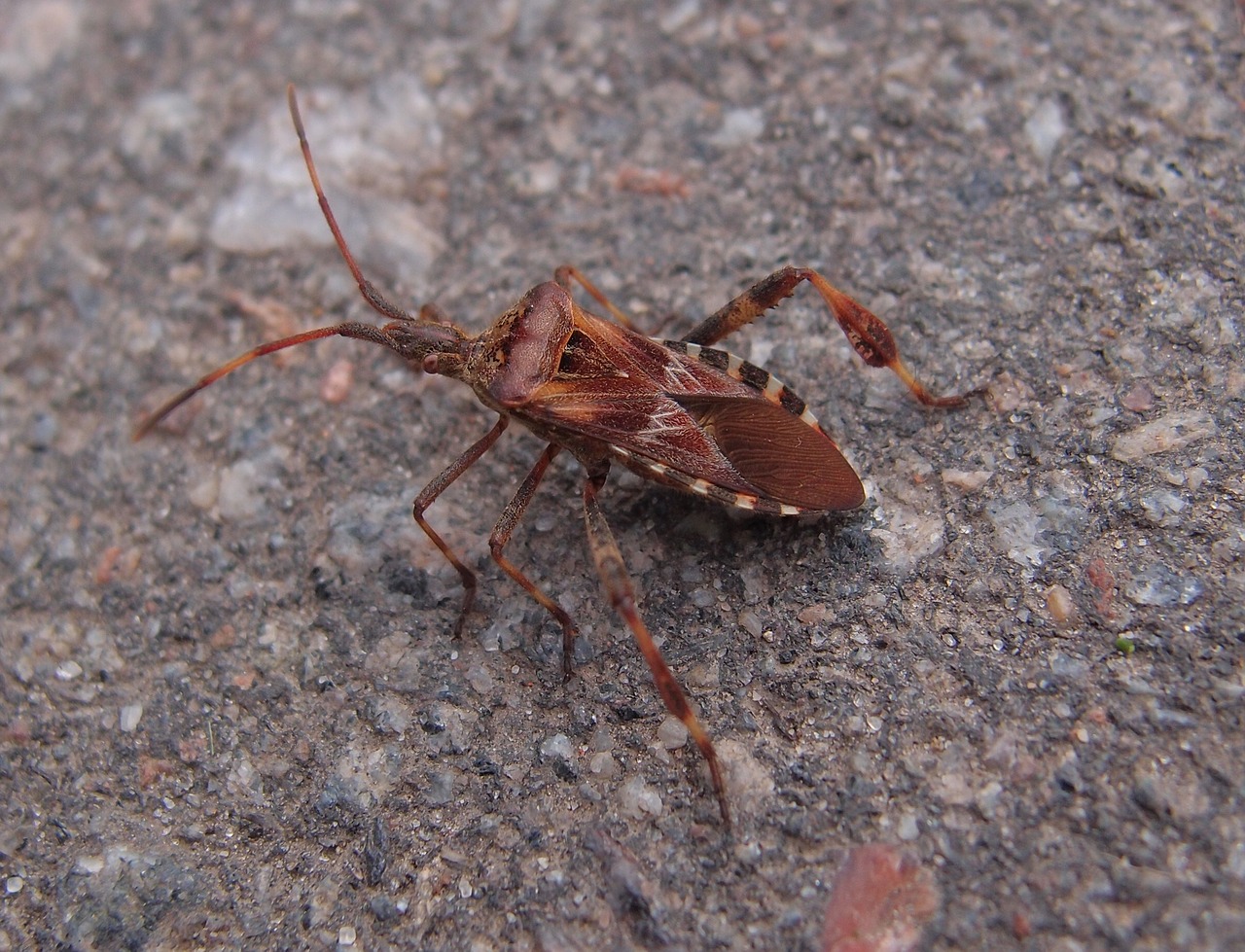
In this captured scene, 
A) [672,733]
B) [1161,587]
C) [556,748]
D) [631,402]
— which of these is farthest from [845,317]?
[556,748]

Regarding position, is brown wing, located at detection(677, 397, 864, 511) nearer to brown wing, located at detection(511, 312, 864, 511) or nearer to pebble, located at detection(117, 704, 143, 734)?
brown wing, located at detection(511, 312, 864, 511)

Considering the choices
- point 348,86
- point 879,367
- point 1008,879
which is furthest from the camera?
point 348,86

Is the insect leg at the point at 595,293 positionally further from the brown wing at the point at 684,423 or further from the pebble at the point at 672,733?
the pebble at the point at 672,733

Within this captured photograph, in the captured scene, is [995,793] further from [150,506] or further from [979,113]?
[150,506]

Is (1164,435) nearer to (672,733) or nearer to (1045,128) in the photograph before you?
(1045,128)

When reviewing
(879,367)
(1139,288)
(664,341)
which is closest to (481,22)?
(664,341)

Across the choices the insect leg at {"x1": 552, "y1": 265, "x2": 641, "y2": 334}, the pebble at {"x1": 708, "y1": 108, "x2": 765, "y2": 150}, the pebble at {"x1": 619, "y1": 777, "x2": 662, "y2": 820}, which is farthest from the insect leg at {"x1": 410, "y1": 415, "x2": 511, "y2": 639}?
the pebble at {"x1": 708, "y1": 108, "x2": 765, "y2": 150}
